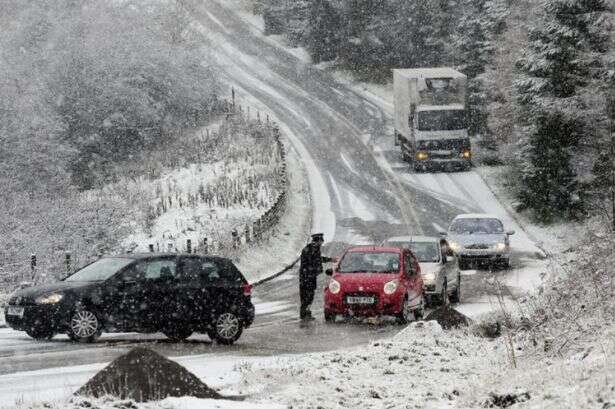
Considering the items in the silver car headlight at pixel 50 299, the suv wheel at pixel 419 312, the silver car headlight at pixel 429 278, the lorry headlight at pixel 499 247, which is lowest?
the suv wheel at pixel 419 312

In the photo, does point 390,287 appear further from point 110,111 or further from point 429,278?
point 110,111

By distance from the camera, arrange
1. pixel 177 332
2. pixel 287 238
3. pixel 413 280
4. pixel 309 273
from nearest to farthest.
Result: 1. pixel 177 332
2. pixel 413 280
3. pixel 309 273
4. pixel 287 238

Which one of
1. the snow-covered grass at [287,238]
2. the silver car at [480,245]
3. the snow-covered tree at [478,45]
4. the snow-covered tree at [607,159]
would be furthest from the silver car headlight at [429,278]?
the snow-covered tree at [478,45]

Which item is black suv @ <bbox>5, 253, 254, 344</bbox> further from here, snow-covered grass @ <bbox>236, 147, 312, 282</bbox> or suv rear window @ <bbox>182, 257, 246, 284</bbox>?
snow-covered grass @ <bbox>236, 147, 312, 282</bbox>

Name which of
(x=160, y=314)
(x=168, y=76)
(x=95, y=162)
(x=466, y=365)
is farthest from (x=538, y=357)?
(x=168, y=76)

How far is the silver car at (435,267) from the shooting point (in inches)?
1005

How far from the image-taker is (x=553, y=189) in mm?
47188

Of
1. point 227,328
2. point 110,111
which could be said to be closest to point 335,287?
point 227,328

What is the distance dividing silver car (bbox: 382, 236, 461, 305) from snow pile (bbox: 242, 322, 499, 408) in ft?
28.9

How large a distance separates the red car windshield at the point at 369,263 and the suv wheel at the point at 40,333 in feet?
21.5

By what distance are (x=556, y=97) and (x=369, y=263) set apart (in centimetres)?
2486

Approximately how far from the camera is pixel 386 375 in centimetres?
1342

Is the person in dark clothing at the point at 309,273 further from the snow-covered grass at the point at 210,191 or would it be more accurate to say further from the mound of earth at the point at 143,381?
the snow-covered grass at the point at 210,191

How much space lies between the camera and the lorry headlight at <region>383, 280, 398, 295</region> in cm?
2191
